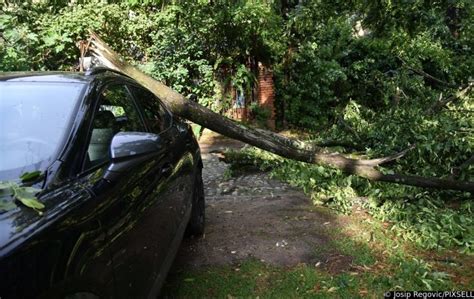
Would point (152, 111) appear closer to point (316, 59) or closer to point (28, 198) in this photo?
point (28, 198)

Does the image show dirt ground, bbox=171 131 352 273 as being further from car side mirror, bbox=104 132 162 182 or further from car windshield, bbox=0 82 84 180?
car windshield, bbox=0 82 84 180

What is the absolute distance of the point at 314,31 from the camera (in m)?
13.1

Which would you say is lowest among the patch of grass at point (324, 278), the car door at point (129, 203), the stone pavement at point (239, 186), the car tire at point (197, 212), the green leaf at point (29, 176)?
the stone pavement at point (239, 186)

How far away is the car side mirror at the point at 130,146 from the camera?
2.40 m

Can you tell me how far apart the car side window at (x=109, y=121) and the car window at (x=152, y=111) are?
177mm

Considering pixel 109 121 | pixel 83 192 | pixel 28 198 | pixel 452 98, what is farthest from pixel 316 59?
pixel 28 198

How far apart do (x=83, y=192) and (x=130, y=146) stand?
421mm

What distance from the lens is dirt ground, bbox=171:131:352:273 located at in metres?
4.27

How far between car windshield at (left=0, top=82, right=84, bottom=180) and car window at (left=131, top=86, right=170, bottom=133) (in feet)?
3.03

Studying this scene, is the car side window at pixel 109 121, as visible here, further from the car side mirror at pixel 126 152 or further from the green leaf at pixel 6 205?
the green leaf at pixel 6 205

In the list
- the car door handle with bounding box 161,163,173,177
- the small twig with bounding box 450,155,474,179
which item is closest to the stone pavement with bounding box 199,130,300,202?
the small twig with bounding box 450,155,474,179

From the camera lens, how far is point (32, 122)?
253 centimetres

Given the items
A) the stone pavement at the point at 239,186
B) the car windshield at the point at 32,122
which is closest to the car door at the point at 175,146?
the car windshield at the point at 32,122

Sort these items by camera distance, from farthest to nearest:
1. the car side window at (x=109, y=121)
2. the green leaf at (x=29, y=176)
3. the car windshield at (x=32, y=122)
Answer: the car side window at (x=109, y=121)
the car windshield at (x=32, y=122)
the green leaf at (x=29, y=176)
